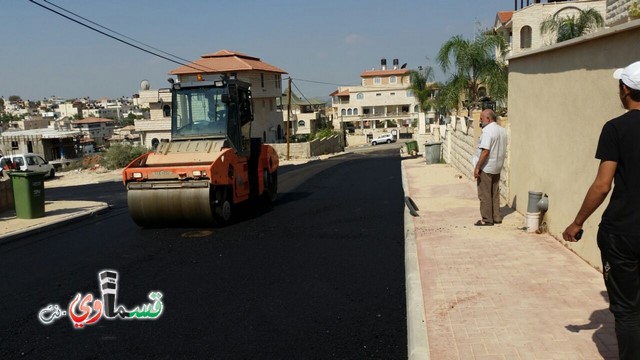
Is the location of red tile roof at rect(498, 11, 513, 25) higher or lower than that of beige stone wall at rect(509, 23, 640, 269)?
higher

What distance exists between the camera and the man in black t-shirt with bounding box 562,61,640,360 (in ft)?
10.8

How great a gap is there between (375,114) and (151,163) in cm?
7322

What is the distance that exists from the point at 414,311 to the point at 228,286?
8.29ft

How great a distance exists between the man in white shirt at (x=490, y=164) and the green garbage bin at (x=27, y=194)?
31.2 ft

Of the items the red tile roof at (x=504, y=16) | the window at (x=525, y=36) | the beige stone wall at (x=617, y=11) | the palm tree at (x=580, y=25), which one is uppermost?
the red tile roof at (x=504, y=16)

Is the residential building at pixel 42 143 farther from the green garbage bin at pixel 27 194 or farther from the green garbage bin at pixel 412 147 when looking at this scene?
the green garbage bin at pixel 27 194

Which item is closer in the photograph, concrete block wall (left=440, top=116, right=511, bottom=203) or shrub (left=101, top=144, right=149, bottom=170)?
concrete block wall (left=440, top=116, right=511, bottom=203)

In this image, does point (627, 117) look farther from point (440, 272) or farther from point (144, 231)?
point (144, 231)

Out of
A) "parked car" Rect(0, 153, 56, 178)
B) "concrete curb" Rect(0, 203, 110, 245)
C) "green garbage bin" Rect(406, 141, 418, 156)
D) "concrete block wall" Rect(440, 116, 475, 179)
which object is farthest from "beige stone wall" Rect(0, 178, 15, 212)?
"green garbage bin" Rect(406, 141, 418, 156)

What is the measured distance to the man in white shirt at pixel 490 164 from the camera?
340 inches

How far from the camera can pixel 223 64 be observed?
157 ft

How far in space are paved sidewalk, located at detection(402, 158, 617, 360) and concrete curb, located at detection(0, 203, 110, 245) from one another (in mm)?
7393

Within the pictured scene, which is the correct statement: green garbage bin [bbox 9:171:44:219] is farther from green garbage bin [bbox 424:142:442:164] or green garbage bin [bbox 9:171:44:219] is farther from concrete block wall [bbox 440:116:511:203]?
green garbage bin [bbox 424:142:442:164]

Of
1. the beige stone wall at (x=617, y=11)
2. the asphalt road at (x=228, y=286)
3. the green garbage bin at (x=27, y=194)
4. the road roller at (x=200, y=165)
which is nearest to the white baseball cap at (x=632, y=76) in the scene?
the asphalt road at (x=228, y=286)
